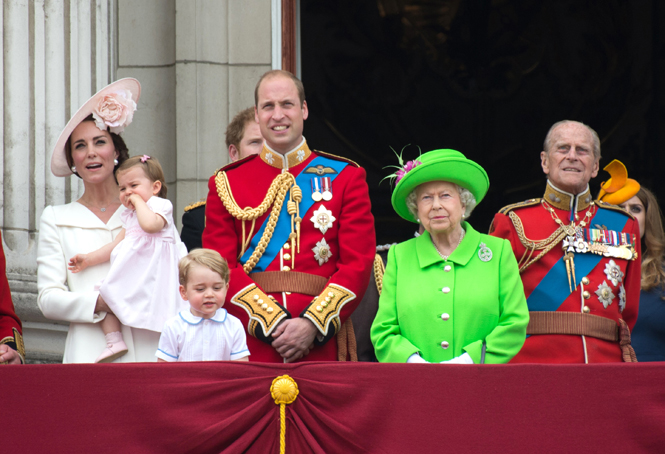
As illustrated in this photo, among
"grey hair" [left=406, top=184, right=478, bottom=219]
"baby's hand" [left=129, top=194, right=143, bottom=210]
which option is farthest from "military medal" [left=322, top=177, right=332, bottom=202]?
"baby's hand" [left=129, top=194, right=143, bottom=210]

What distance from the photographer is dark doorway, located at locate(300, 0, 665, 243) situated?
6613 millimetres

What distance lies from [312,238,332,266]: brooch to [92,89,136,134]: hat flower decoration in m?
1.09

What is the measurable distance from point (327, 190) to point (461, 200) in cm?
52

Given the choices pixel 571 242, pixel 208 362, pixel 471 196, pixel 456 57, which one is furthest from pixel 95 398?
pixel 456 57

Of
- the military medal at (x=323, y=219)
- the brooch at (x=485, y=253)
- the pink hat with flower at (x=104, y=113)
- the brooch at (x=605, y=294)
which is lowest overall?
the brooch at (x=605, y=294)

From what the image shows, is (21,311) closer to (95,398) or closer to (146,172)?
(146,172)

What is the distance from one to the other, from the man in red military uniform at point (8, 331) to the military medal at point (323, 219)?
1.25 meters

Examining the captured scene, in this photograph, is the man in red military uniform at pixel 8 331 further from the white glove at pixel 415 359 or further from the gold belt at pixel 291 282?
the white glove at pixel 415 359

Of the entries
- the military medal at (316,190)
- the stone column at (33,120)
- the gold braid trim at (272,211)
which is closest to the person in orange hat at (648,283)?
the military medal at (316,190)

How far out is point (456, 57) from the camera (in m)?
6.83

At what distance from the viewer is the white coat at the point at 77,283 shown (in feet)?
12.3

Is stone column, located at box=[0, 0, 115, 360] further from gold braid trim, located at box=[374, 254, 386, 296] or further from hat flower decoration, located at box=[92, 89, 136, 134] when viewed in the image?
gold braid trim, located at box=[374, 254, 386, 296]

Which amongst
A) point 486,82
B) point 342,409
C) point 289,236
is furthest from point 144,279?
point 486,82

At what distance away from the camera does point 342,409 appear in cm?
303
